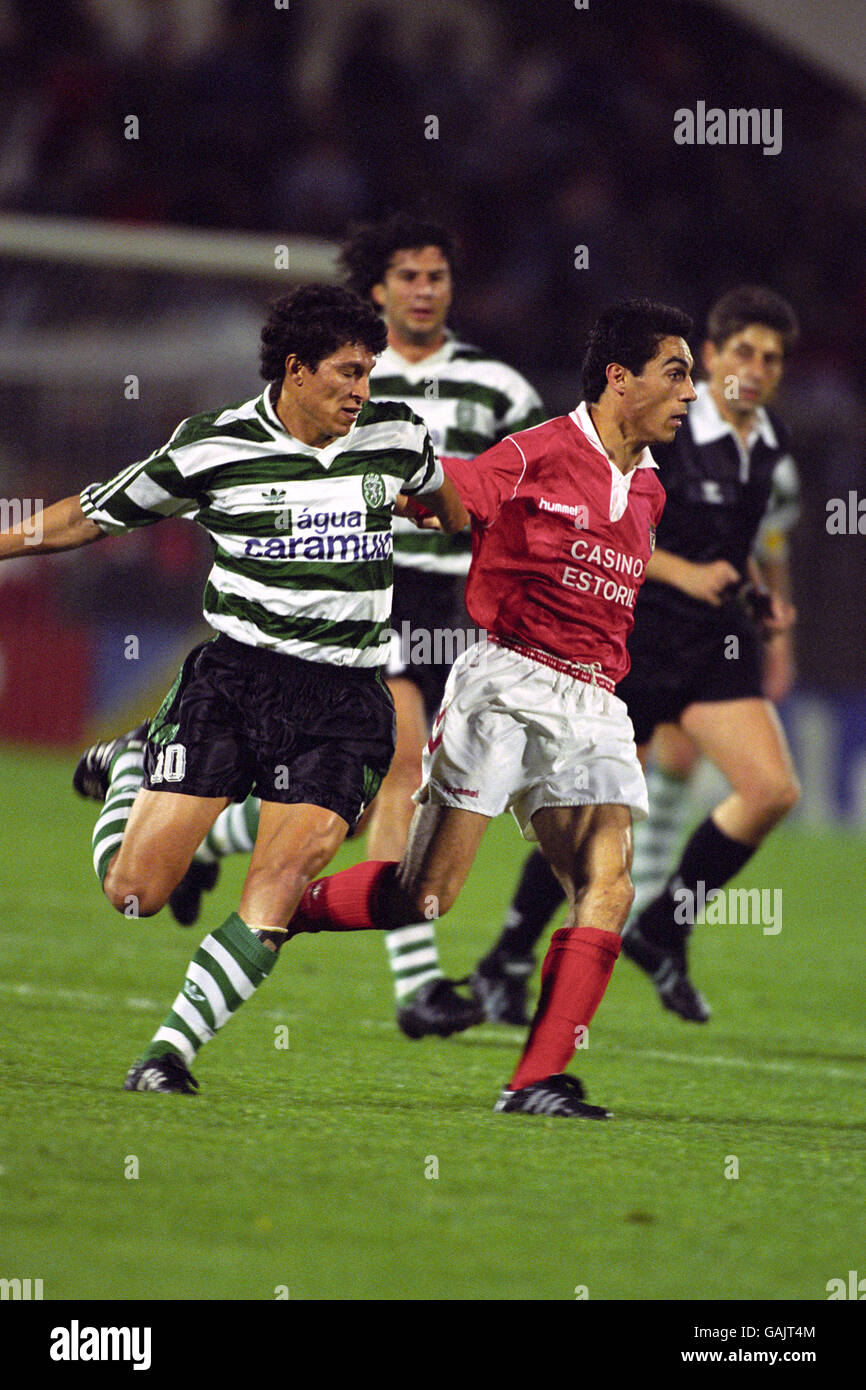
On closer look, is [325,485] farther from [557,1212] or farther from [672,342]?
[557,1212]

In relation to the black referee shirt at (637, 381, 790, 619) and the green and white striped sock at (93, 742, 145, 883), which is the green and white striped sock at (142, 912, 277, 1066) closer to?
the green and white striped sock at (93, 742, 145, 883)

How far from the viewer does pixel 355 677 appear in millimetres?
4816

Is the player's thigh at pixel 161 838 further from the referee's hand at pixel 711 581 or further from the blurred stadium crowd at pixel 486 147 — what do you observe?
the blurred stadium crowd at pixel 486 147

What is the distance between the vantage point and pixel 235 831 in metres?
5.91

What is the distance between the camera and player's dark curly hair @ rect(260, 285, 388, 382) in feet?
15.2

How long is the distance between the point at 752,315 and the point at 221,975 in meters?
3.09

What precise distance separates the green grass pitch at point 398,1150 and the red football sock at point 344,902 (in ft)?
1.28

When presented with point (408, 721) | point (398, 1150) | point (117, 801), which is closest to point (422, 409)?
point (408, 721)

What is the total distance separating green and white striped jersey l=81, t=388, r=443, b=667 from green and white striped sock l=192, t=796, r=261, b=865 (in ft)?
3.90

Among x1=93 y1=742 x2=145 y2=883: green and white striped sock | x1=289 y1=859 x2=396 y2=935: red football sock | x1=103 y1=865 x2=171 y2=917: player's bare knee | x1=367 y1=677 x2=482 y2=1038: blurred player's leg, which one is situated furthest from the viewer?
x1=367 y1=677 x2=482 y2=1038: blurred player's leg

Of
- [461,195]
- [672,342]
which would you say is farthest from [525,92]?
[672,342]

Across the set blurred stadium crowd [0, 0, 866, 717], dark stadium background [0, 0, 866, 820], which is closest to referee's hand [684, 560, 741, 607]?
dark stadium background [0, 0, 866, 820]

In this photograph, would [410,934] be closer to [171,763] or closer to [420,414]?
[171,763]

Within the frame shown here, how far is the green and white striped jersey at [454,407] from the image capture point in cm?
611
